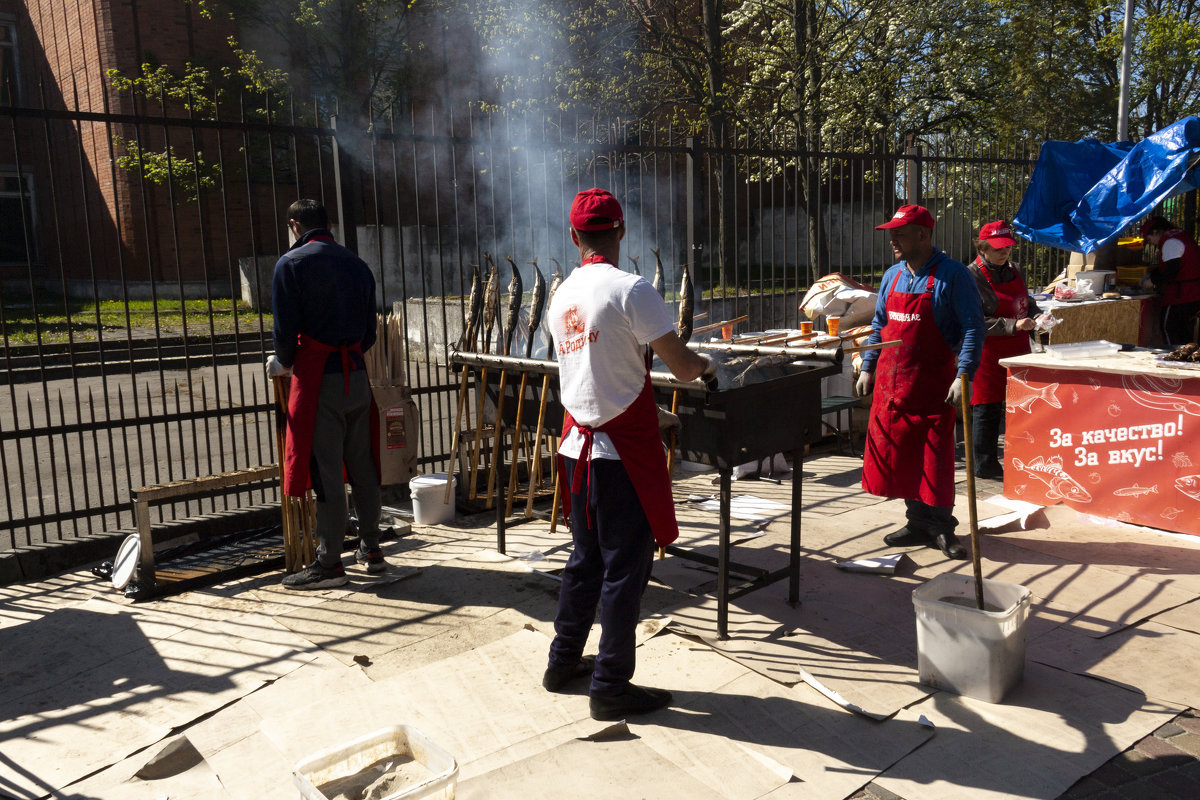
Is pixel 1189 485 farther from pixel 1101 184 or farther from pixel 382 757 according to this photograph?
pixel 1101 184

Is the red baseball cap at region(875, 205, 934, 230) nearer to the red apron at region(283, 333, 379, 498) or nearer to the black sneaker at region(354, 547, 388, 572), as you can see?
the red apron at region(283, 333, 379, 498)

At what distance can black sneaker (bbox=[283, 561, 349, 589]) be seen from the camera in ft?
16.3

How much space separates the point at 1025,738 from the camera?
10.8ft

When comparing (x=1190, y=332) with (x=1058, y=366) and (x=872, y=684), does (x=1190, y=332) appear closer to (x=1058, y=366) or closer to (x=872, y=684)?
(x=1058, y=366)

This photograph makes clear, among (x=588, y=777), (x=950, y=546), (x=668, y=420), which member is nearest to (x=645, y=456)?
(x=668, y=420)

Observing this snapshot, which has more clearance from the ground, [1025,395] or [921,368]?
[921,368]

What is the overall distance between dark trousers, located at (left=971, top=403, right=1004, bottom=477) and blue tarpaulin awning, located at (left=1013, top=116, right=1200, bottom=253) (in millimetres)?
3288

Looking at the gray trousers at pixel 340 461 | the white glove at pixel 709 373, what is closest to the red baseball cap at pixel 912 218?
the white glove at pixel 709 373

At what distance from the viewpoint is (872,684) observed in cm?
371

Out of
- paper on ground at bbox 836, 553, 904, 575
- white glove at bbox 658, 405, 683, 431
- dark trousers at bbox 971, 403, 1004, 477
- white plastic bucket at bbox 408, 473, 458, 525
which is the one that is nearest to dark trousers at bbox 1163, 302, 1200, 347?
dark trousers at bbox 971, 403, 1004, 477

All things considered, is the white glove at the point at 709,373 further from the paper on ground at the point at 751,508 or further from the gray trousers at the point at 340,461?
the paper on ground at the point at 751,508

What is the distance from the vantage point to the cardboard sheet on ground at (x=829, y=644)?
366 centimetres

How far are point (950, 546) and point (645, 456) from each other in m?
2.77

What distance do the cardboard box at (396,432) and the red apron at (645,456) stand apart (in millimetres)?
2689
